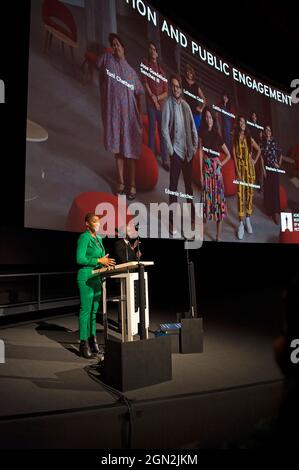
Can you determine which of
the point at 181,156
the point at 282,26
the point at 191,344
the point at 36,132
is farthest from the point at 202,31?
the point at 191,344

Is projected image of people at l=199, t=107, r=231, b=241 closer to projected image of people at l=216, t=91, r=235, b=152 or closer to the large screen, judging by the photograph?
the large screen

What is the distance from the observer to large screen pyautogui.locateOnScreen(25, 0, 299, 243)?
3.94m

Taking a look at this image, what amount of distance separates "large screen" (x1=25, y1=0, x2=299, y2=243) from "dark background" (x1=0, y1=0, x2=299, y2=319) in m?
0.47

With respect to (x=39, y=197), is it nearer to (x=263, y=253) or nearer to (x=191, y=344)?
(x=191, y=344)

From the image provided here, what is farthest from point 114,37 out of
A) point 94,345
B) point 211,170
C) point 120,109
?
point 94,345

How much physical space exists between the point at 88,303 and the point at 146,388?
0.97 meters

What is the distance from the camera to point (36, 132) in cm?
381

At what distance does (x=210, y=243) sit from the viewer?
26.6 ft

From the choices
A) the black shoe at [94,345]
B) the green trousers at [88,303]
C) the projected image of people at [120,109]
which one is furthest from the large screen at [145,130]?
the black shoe at [94,345]

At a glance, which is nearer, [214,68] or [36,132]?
[36,132]

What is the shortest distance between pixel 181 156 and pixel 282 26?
4.02 metres

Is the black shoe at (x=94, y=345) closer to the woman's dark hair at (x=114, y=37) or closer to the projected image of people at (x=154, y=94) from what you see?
the projected image of people at (x=154, y=94)

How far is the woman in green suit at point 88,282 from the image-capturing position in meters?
2.99

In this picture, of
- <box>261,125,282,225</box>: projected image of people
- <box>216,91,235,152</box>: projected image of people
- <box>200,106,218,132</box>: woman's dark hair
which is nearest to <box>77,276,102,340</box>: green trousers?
<box>200,106,218,132</box>: woman's dark hair
